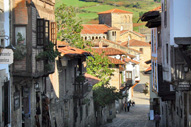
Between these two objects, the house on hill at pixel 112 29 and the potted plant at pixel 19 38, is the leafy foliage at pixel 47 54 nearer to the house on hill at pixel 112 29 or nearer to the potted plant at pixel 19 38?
the potted plant at pixel 19 38

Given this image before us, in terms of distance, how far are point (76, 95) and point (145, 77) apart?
86317mm

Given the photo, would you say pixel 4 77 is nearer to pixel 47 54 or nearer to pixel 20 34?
pixel 20 34

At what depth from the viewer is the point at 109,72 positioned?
179 ft

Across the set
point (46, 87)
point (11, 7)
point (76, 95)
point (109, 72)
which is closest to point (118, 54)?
point (109, 72)

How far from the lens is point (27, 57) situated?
17.9 m

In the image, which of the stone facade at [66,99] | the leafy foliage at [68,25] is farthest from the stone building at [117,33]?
the stone facade at [66,99]

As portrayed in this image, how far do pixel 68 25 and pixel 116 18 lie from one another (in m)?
113

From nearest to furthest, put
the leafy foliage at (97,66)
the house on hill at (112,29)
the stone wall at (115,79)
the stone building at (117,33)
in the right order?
the leafy foliage at (97,66)
the stone wall at (115,79)
the stone building at (117,33)
the house on hill at (112,29)

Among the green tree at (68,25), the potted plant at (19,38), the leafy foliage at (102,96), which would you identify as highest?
the green tree at (68,25)

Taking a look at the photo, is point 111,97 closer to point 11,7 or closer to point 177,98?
point 177,98

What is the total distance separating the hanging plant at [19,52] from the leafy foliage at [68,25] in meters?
26.0

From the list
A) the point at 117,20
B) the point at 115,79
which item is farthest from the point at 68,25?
the point at 117,20

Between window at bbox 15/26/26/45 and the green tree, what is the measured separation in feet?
84.4

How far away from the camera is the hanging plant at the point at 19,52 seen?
17450mm
